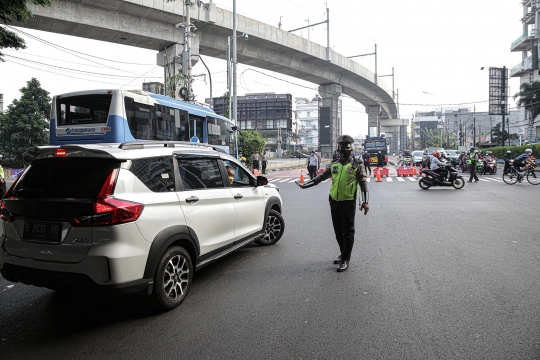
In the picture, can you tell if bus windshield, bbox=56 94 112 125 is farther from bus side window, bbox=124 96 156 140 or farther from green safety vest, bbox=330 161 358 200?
green safety vest, bbox=330 161 358 200

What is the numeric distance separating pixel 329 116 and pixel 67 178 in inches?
1978

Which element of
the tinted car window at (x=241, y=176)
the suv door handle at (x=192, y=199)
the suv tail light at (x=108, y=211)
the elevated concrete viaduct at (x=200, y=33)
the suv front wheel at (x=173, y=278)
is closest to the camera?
the suv tail light at (x=108, y=211)

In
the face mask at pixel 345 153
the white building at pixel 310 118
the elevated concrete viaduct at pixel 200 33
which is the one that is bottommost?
the face mask at pixel 345 153

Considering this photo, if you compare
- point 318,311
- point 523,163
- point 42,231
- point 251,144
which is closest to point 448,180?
point 523,163

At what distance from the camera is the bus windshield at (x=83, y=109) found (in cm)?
1084

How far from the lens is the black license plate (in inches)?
136

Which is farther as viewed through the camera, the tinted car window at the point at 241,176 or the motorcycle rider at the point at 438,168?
the motorcycle rider at the point at 438,168

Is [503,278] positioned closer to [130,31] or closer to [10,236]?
[10,236]

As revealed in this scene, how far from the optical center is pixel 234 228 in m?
5.09

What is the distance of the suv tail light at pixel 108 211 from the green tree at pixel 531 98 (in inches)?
2083

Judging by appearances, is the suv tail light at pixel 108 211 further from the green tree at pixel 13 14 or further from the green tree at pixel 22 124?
the green tree at pixel 22 124

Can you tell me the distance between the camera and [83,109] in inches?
438

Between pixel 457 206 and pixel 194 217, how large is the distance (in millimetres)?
9166

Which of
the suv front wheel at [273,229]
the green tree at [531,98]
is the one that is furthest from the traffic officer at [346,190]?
the green tree at [531,98]
